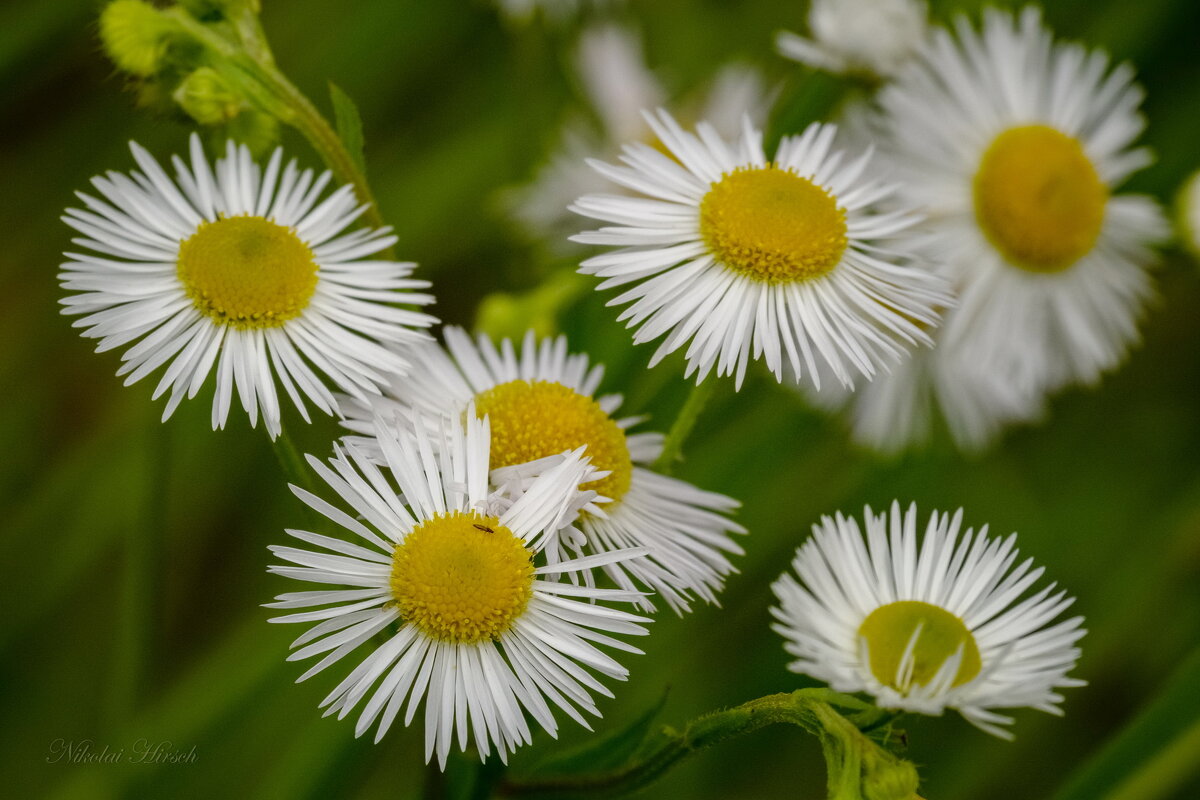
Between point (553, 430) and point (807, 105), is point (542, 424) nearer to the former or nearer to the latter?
point (553, 430)

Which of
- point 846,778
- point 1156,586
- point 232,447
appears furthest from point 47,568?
point 1156,586

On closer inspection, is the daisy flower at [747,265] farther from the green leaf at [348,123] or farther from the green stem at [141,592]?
the green stem at [141,592]

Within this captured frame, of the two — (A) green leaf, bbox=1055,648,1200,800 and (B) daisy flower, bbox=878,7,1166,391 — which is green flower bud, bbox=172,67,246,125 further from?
(A) green leaf, bbox=1055,648,1200,800

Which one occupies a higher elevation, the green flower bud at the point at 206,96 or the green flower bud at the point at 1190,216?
the green flower bud at the point at 1190,216

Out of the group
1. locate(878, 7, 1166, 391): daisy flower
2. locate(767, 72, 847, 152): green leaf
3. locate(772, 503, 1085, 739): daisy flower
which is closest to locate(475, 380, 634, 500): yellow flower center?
locate(772, 503, 1085, 739): daisy flower

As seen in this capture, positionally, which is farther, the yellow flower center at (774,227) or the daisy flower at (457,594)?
the yellow flower center at (774,227)

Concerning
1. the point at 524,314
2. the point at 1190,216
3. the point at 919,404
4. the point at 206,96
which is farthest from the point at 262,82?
the point at 1190,216

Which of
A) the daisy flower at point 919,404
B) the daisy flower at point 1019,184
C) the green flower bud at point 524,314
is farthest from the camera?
the daisy flower at point 919,404

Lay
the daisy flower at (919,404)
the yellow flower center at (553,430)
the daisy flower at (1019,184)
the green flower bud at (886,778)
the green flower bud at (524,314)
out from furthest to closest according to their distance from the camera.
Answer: the daisy flower at (919,404)
the daisy flower at (1019,184)
the green flower bud at (524,314)
the yellow flower center at (553,430)
the green flower bud at (886,778)

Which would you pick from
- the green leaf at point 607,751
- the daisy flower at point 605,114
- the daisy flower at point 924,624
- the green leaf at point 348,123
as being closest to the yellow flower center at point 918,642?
the daisy flower at point 924,624
